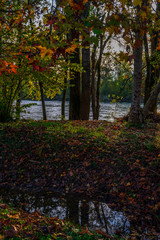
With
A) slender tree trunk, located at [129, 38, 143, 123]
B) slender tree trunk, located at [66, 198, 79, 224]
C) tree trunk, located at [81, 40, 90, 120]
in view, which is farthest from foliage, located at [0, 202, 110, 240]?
tree trunk, located at [81, 40, 90, 120]

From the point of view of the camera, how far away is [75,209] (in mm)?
4707

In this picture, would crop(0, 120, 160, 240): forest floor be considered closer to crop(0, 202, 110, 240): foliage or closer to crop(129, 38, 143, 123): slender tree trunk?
crop(0, 202, 110, 240): foliage

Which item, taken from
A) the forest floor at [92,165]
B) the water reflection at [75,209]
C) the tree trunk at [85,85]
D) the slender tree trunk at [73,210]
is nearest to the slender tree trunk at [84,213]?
the water reflection at [75,209]

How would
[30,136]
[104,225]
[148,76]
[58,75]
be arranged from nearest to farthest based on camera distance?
[104,225] → [30,136] → [58,75] → [148,76]

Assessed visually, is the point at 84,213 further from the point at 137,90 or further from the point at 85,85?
the point at 85,85

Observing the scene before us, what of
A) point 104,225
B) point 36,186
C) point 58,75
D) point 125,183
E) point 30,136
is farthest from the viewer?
point 58,75

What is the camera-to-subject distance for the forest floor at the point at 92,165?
4.82 m

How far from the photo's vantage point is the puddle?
409cm

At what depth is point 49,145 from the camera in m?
7.20

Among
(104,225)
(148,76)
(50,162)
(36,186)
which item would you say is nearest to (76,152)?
(50,162)

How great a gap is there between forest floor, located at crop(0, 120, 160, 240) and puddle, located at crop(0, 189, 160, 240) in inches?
9.6

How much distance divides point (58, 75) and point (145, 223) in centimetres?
777

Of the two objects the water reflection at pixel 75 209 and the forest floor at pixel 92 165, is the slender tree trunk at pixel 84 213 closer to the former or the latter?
the water reflection at pixel 75 209

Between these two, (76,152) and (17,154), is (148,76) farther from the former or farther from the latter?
(17,154)
